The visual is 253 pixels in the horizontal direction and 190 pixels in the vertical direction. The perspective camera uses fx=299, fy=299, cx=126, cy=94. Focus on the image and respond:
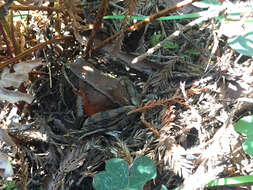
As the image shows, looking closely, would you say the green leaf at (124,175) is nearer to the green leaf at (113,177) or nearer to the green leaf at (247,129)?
the green leaf at (113,177)

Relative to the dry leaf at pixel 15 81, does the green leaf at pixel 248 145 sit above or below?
below

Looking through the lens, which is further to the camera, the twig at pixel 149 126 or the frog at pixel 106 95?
the frog at pixel 106 95

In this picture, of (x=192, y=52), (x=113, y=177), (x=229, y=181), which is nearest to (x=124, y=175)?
(x=113, y=177)

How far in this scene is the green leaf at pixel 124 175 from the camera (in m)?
1.01

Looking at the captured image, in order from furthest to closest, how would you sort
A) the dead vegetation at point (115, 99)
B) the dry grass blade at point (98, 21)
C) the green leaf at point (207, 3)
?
the green leaf at point (207, 3) < the dry grass blade at point (98, 21) < the dead vegetation at point (115, 99)

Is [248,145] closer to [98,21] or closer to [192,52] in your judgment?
[192,52]

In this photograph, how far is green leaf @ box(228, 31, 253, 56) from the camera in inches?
46.9

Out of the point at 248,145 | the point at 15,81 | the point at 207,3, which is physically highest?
the point at 207,3

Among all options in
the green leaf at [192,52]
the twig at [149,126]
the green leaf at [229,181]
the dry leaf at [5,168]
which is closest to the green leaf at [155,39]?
the green leaf at [192,52]

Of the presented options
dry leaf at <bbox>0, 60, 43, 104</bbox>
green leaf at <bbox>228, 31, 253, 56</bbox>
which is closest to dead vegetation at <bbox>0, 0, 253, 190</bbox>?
dry leaf at <bbox>0, 60, 43, 104</bbox>

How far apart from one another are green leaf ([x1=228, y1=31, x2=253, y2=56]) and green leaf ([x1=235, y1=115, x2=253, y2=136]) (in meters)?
0.27

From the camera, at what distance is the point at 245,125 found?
3.63ft

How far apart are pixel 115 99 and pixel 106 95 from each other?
0.05 meters

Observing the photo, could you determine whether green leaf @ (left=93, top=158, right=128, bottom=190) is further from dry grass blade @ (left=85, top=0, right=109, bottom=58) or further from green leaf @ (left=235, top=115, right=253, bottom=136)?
dry grass blade @ (left=85, top=0, right=109, bottom=58)
